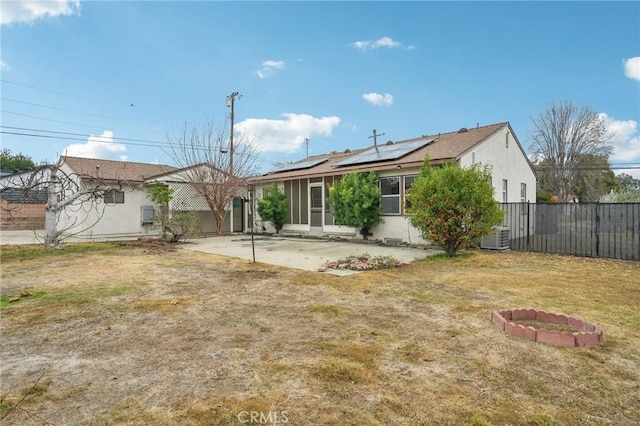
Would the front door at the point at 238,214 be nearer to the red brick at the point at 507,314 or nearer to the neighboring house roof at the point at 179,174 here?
the neighboring house roof at the point at 179,174

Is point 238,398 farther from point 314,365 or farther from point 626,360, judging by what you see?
point 626,360

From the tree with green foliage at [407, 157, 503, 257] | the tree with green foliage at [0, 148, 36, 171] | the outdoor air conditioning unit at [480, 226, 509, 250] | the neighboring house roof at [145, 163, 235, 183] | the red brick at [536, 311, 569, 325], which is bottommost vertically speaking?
the red brick at [536, 311, 569, 325]

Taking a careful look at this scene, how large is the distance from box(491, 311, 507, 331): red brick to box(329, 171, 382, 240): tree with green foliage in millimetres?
7813

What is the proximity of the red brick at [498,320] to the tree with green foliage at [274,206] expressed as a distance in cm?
1240

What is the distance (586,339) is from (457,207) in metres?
5.50

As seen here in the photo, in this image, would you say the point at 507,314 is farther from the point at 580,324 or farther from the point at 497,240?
the point at 497,240

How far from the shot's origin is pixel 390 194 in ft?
39.3

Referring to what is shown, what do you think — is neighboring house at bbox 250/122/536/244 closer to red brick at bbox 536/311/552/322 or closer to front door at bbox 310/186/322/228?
front door at bbox 310/186/322/228

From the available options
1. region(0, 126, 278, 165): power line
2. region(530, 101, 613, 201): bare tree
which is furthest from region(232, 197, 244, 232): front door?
region(530, 101, 613, 201): bare tree

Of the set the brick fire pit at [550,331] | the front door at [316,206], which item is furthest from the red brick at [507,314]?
the front door at [316,206]

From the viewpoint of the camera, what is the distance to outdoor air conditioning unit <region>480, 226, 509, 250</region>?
9734 millimetres

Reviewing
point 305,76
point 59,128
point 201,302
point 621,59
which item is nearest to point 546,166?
point 621,59

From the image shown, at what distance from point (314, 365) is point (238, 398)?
0.69 m

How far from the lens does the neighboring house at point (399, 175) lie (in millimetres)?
11281
